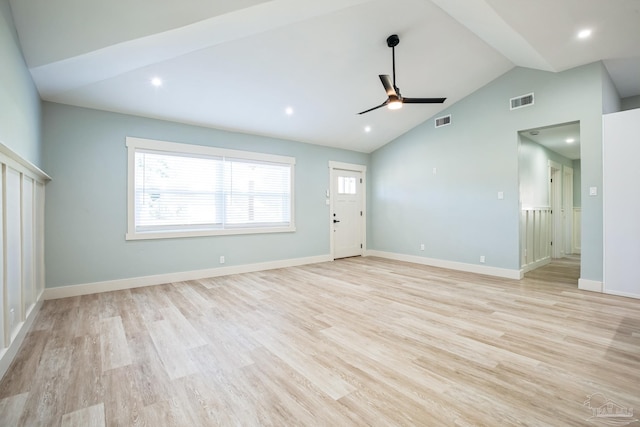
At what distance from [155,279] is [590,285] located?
6296 mm

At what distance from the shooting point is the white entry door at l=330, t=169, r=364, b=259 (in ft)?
21.2

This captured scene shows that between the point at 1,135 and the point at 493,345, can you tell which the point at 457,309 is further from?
the point at 1,135

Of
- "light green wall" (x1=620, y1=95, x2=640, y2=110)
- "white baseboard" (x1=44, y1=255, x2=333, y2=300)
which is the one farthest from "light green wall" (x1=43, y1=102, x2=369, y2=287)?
"light green wall" (x1=620, y1=95, x2=640, y2=110)

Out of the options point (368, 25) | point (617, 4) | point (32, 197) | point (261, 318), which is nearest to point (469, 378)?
point (261, 318)

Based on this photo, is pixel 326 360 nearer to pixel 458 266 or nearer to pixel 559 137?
pixel 458 266

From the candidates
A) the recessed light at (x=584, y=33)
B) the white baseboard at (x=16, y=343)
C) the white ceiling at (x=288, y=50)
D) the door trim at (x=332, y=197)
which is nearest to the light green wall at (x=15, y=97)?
the white ceiling at (x=288, y=50)

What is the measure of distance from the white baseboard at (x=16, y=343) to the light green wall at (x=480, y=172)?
5.88 metres

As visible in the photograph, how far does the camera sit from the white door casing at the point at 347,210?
642cm

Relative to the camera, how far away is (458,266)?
524 centimetres

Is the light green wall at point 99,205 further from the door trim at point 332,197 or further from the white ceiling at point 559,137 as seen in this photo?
the white ceiling at point 559,137

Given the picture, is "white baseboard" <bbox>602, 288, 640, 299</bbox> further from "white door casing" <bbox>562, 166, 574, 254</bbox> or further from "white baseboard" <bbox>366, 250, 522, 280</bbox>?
"white door casing" <bbox>562, 166, 574, 254</bbox>

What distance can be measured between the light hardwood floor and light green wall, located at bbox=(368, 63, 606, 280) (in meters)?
1.26

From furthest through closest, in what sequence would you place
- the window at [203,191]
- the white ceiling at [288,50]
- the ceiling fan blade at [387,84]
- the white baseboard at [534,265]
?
the white baseboard at [534,265]
the window at [203,191]
the ceiling fan blade at [387,84]
the white ceiling at [288,50]

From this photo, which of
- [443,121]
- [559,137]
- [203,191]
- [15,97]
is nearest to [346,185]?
[443,121]
